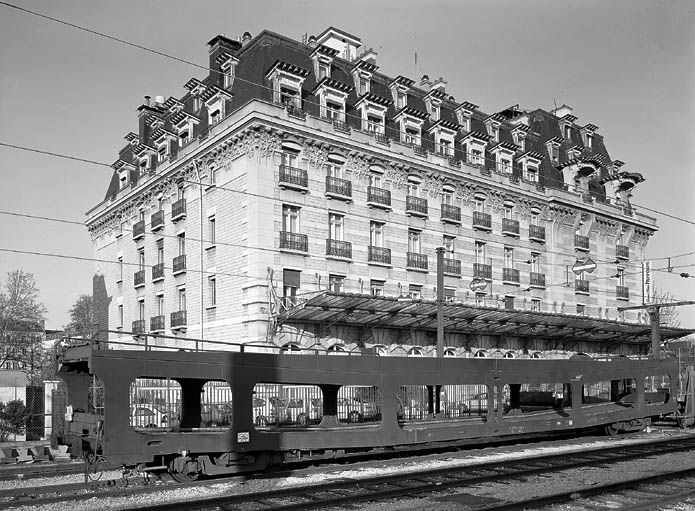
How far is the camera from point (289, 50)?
118 feet

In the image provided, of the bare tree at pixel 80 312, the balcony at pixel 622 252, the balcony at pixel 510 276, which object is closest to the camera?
the balcony at pixel 510 276

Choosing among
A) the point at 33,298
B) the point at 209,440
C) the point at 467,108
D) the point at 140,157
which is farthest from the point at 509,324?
the point at 33,298

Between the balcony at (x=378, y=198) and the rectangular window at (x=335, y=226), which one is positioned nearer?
the rectangular window at (x=335, y=226)

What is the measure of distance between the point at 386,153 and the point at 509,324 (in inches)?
474

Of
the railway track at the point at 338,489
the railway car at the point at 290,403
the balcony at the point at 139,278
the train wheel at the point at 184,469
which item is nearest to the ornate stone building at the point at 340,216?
the balcony at the point at 139,278

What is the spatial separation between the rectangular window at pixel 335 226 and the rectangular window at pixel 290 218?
192 cm

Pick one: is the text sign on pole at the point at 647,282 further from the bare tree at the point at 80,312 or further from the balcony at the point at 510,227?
the bare tree at the point at 80,312

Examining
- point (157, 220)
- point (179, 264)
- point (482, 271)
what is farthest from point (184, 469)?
point (482, 271)

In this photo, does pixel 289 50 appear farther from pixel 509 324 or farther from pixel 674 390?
pixel 674 390

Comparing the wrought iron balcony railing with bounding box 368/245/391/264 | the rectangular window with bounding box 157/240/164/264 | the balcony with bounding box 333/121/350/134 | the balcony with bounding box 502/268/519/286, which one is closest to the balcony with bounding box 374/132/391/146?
the balcony with bounding box 333/121/350/134

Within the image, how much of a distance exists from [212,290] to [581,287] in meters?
25.1

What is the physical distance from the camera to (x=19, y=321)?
52938 millimetres

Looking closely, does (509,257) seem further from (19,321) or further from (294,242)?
(19,321)

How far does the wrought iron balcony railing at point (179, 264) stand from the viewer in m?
35.6
